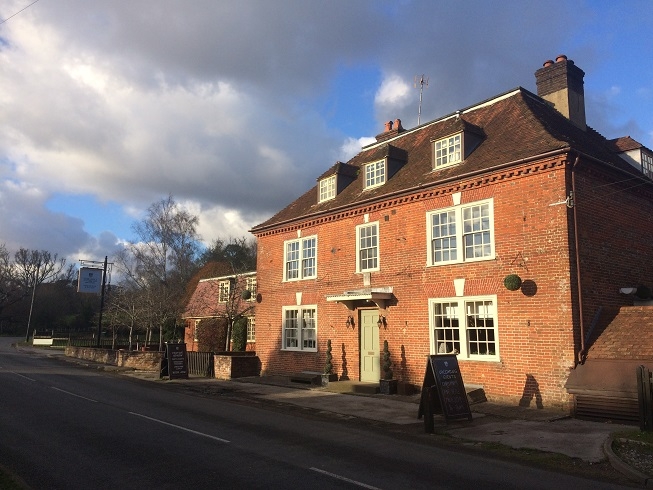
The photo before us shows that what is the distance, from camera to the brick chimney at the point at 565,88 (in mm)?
19016

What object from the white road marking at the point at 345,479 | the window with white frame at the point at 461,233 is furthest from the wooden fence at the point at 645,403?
the white road marking at the point at 345,479

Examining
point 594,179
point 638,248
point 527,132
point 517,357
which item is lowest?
point 517,357

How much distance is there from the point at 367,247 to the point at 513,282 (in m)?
6.32

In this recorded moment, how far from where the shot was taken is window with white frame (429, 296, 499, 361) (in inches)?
577

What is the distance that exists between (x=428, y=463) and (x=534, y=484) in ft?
5.42

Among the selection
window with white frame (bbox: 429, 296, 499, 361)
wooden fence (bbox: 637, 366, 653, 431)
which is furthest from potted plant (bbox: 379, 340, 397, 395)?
wooden fence (bbox: 637, 366, 653, 431)

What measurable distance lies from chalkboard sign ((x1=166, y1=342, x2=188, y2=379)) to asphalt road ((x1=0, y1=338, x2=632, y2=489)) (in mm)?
8203

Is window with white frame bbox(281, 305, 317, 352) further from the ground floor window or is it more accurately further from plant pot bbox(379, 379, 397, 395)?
the ground floor window

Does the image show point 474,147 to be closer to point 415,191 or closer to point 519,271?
point 415,191

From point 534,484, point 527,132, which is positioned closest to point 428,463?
point 534,484

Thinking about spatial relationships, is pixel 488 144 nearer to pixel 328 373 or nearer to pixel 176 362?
pixel 328 373

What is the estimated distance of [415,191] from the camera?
1706 cm

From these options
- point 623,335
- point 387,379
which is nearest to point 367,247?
point 387,379

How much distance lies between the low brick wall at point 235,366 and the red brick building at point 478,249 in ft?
1.61
